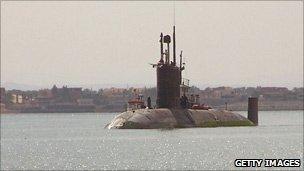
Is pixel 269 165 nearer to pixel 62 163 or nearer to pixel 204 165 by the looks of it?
pixel 204 165

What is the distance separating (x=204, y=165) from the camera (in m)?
55.3

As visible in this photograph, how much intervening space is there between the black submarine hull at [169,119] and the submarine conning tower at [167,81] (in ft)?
5.05

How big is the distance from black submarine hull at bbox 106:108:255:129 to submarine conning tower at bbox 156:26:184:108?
60.6 inches

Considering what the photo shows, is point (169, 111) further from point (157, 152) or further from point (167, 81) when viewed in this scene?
point (157, 152)

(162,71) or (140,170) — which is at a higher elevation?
(162,71)

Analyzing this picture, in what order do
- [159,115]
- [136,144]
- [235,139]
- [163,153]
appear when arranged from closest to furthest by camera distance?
[163,153] → [136,144] → [235,139] → [159,115]

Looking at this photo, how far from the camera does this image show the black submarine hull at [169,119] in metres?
89.6

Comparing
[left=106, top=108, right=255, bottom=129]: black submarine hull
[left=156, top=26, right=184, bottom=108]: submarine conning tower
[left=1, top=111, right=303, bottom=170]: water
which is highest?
[left=156, top=26, right=184, bottom=108]: submarine conning tower

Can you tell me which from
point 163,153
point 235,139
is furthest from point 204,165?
point 235,139

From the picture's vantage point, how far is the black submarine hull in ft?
294

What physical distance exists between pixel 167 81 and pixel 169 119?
4.94 metres

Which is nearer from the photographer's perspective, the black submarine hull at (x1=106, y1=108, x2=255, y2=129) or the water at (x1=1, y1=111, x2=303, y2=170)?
the water at (x1=1, y1=111, x2=303, y2=170)

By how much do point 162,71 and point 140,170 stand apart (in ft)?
136

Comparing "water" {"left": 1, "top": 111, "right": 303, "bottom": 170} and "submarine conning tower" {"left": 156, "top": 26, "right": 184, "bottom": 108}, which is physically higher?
"submarine conning tower" {"left": 156, "top": 26, "right": 184, "bottom": 108}
